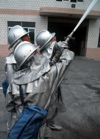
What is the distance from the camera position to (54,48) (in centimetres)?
233

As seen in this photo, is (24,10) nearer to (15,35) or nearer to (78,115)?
(15,35)

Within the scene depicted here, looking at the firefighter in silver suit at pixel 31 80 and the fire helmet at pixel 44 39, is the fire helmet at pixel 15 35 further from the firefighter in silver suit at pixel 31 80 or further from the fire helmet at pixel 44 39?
the firefighter in silver suit at pixel 31 80

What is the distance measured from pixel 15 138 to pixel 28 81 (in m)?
0.51

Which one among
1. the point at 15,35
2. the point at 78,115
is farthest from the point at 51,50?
the point at 78,115

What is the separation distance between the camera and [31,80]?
1.25 meters

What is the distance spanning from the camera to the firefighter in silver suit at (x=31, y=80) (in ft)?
4.13

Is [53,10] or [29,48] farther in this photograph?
[53,10]

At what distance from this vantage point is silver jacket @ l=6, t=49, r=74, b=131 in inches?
49.4

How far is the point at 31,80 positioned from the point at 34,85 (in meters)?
0.05

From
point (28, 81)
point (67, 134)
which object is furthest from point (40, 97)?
point (67, 134)

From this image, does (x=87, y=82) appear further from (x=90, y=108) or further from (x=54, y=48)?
(x=54, y=48)

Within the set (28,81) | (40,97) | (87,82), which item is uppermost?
(28,81)

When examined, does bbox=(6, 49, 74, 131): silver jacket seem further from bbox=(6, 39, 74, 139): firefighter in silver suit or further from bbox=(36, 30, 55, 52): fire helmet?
bbox=(36, 30, 55, 52): fire helmet

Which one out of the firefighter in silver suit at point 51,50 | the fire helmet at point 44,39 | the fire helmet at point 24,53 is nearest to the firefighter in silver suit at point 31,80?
the fire helmet at point 24,53
